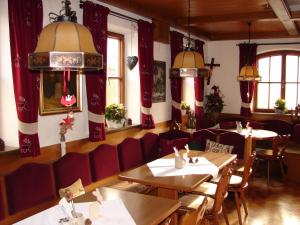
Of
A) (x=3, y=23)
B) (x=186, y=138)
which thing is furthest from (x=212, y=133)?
(x=3, y=23)

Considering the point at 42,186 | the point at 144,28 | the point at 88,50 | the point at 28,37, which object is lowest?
the point at 42,186

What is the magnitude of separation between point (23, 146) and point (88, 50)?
77.4 inches

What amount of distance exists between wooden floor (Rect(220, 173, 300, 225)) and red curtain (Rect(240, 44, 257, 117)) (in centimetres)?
266

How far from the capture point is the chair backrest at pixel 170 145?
5.38m

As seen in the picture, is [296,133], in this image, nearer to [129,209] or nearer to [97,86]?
[97,86]

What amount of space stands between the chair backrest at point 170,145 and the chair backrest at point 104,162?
0.97 meters

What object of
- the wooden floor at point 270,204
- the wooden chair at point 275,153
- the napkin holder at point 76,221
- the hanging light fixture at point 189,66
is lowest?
the wooden floor at point 270,204

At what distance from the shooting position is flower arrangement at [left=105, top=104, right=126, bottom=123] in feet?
17.2

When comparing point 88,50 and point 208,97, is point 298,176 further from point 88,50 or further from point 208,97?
point 88,50

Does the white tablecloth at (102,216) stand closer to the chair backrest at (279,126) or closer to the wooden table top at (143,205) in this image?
the wooden table top at (143,205)

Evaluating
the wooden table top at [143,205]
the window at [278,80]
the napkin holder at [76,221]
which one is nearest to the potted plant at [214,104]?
the window at [278,80]

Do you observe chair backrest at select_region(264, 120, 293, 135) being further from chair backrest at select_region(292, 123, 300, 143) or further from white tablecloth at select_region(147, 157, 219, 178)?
white tablecloth at select_region(147, 157, 219, 178)

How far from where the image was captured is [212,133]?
5.79 m

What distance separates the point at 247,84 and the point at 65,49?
7.23 metres
